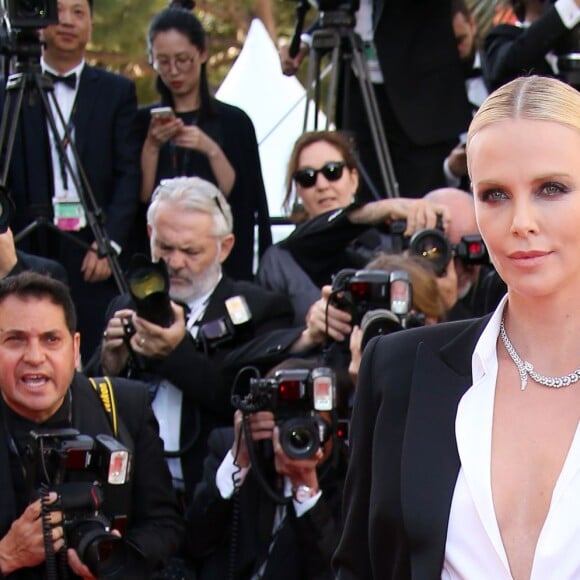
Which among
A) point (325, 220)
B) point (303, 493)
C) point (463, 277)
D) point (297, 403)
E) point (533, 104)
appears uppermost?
point (533, 104)

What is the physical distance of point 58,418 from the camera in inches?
145

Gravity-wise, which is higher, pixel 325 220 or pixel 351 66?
pixel 351 66

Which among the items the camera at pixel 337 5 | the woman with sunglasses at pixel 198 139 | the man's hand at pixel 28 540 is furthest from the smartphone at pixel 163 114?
the man's hand at pixel 28 540

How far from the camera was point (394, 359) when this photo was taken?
2.03 meters

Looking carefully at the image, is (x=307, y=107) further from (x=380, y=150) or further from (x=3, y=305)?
(x=3, y=305)

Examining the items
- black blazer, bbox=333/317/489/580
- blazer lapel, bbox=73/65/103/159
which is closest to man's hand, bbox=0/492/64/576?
black blazer, bbox=333/317/489/580

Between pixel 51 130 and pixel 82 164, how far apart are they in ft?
1.03

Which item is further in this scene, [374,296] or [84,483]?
[374,296]

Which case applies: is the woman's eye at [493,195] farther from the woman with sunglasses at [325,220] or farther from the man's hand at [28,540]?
the woman with sunglasses at [325,220]

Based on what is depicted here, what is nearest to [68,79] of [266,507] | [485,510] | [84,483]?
[266,507]

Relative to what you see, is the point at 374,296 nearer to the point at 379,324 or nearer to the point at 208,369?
the point at 379,324

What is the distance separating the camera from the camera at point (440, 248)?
14.2 ft

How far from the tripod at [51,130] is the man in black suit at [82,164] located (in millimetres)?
41

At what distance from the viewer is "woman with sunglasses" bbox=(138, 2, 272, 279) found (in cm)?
530
